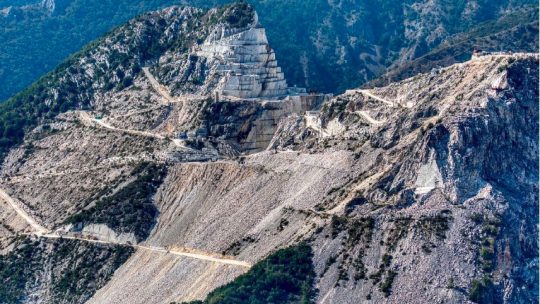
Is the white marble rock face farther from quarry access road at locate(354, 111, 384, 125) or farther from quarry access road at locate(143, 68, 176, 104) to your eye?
quarry access road at locate(354, 111, 384, 125)

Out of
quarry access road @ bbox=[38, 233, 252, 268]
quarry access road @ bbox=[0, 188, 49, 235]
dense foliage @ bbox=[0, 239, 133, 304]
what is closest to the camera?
quarry access road @ bbox=[38, 233, 252, 268]

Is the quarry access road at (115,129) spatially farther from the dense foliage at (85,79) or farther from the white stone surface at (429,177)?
the white stone surface at (429,177)

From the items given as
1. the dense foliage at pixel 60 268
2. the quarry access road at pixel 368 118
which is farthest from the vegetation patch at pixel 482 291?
the dense foliage at pixel 60 268

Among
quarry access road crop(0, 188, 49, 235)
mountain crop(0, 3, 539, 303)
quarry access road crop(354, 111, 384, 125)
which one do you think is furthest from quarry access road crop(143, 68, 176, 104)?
quarry access road crop(354, 111, 384, 125)

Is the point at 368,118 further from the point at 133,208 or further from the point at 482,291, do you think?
the point at 482,291

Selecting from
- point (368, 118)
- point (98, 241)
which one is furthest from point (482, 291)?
point (98, 241)

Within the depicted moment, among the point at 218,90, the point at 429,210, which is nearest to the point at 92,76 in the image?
the point at 218,90
